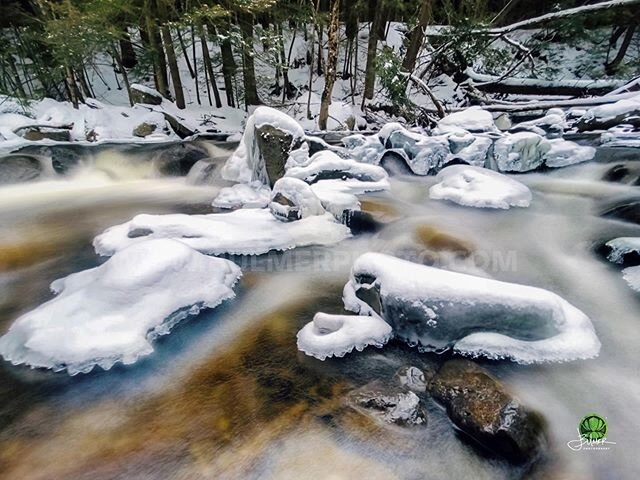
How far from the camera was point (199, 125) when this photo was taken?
11.6 metres

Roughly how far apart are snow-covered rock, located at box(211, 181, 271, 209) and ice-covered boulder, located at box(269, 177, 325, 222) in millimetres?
615

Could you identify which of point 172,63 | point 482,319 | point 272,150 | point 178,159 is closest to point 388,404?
point 482,319

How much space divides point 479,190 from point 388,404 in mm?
4403

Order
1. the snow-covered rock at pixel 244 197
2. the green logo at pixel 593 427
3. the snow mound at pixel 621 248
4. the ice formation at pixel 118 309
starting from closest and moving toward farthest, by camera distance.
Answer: the green logo at pixel 593 427, the ice formation at pixel 118 309, the snow mound at pixel 621 248, the snow-covered rock at pixel 244 197

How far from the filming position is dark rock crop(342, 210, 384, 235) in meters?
4.60

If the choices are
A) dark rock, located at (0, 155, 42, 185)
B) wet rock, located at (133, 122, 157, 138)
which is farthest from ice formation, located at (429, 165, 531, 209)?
wet rock, located at (133, 122, 157, 138)

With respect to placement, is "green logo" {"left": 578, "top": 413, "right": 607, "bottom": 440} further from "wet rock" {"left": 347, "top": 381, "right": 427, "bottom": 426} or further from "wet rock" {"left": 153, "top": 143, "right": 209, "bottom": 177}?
"wet rock" {"left": 153, "top": 143, "right": 209, "bottom": 177}

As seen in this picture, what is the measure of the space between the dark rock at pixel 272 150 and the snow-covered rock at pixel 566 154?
16.9 feet

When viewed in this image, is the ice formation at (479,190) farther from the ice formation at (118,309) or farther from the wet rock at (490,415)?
the ice formation at (118,309)

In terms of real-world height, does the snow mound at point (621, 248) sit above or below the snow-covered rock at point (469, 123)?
below

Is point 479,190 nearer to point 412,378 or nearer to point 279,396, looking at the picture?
point 412,378

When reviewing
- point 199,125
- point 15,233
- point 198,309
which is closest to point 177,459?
point 198,309

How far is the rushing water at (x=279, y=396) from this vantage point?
5.59 ft

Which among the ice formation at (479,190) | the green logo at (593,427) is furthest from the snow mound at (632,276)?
the ice formation at (479,190)
